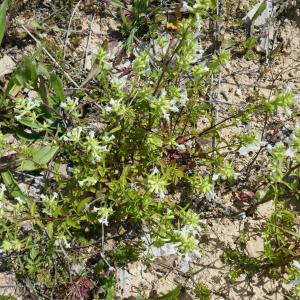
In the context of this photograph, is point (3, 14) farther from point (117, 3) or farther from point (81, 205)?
point (81, 205)

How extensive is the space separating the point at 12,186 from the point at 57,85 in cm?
99

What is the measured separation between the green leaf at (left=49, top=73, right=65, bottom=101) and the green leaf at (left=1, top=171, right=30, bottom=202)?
2.75ft

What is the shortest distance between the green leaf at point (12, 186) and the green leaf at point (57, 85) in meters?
0.84

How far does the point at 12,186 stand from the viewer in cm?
425

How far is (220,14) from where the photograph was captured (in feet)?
16.9

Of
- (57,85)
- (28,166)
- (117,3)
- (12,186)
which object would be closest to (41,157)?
(28,166)

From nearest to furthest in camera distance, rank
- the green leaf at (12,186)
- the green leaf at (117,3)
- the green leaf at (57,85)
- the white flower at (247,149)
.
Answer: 1. the green leaf at (12,186)
2. the green leaf at (57,85)
3. the white flower at (247,149)
4. the green leaf at (117,3)

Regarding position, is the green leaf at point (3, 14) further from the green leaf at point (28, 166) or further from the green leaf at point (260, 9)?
the green leaf at point (260, 9)

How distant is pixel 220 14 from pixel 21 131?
2408 mm

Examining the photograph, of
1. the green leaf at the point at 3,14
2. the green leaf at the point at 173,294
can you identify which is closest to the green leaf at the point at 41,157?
the green leaf at the point at 3,14

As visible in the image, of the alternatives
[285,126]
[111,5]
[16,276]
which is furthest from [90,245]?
[111,5]

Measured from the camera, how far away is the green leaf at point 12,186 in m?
4.21

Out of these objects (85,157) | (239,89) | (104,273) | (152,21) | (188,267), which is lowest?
(188,267)

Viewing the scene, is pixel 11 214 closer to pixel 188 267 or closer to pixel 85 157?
pixel 85 157
